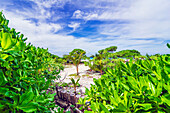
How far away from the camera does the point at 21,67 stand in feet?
3.27

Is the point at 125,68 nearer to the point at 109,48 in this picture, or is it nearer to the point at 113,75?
the point at 113,75

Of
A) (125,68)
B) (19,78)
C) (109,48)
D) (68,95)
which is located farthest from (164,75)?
(109,48)

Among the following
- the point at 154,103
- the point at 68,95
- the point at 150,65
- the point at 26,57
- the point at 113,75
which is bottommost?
the point at 68,95

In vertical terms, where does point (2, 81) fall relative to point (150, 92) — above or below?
above

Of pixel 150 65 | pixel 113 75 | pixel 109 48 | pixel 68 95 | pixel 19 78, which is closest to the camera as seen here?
pixel 19 78

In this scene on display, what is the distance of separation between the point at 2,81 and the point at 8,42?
0.27 m

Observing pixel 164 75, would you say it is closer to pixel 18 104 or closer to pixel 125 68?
pixel 125 68

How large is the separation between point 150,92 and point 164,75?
18 cm

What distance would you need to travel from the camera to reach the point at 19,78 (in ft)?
2.98

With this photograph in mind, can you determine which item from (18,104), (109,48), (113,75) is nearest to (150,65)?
(113,75)

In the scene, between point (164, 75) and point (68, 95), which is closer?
point (164, 75)

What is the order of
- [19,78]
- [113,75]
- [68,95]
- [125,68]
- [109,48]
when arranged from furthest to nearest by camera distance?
1. [109,48]
2. [68,95]
3. [113,75]
4. [125,68]
5. [19,78]

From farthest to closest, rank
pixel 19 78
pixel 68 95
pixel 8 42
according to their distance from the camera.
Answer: pixel 68 95, pixel 19 78, pixel 8 42

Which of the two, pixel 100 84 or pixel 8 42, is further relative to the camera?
pixel 100 84
